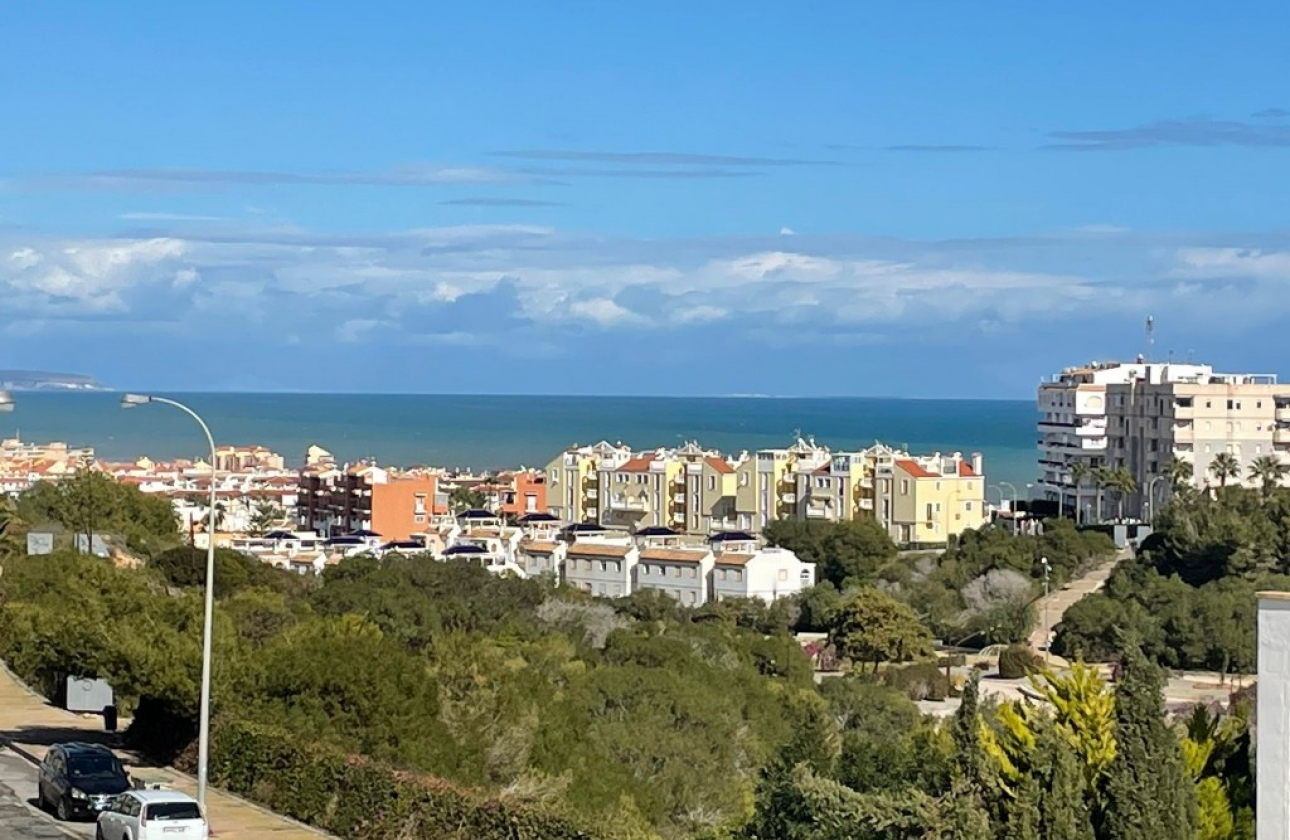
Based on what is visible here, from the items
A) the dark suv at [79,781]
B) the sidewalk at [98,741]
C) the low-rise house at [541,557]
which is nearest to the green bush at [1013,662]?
the low-rise house at [541,557]

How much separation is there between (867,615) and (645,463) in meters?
55.9

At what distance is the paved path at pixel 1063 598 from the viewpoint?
79.4 meters

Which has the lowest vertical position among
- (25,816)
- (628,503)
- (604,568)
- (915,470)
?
(604,568)

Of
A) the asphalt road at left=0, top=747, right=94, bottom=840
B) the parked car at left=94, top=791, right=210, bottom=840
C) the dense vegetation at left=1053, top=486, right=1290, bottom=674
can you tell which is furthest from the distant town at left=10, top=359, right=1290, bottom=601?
the parked car at left=94, top=791, right=210, bottom=840

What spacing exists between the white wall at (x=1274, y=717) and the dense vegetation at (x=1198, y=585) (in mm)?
45508

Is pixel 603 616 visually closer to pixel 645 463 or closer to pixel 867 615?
pixel 867 615

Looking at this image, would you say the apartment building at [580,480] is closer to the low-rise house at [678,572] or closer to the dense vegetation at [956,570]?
the dense vegetation at [956,570]

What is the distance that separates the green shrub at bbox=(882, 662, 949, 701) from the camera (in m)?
62.8

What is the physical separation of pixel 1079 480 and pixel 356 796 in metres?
97.6

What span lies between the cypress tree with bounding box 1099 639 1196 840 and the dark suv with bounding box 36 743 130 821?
44.2ft

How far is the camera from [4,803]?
84.4ft

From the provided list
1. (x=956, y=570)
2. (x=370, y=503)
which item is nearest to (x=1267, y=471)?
(x=956, y=570)

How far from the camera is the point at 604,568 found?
3765 inches

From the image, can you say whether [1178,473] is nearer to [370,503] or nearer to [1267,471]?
[1267,471]
